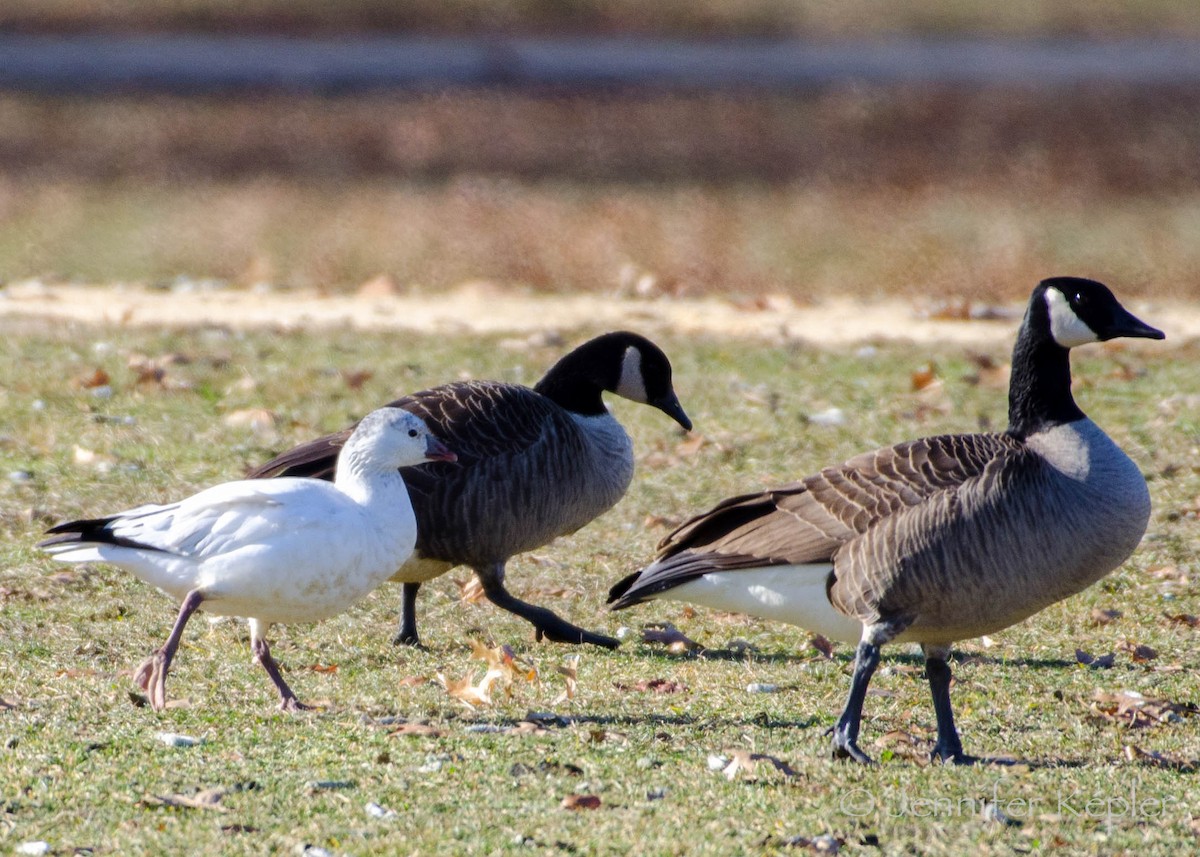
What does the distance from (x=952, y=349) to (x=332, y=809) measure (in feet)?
29.5

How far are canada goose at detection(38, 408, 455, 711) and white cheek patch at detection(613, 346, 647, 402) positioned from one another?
2.50m

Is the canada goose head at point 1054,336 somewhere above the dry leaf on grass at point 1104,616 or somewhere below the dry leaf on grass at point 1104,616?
above

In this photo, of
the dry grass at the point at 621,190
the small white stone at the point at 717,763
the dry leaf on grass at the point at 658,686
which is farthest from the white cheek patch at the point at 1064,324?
the dry grass at the point at 621,190

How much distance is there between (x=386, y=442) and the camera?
18.7ft

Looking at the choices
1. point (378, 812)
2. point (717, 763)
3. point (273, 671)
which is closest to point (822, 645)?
point (717, 763)

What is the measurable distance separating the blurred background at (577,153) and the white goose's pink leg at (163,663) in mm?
10042

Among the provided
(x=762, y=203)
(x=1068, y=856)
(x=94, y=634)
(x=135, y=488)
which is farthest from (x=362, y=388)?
(x=762, y=203)

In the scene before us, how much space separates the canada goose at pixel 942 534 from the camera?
17.4 feet

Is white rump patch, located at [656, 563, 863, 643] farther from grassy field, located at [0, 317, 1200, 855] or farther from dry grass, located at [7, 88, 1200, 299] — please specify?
dry grass, located at [7, 88, 1200, 299]

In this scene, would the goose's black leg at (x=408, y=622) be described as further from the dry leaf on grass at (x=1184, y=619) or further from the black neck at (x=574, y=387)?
the dry leaf on grass at (x=1184, y=619)

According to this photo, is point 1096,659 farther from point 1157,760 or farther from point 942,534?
point 942,534

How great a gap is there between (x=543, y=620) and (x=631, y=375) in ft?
5.42

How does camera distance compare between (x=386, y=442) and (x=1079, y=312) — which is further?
(x=1079, y=312)

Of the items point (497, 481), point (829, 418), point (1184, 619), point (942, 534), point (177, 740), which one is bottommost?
point (829, 418)
